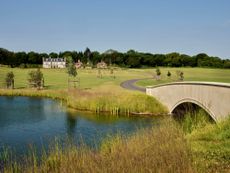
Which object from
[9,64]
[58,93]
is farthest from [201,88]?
[9,64]

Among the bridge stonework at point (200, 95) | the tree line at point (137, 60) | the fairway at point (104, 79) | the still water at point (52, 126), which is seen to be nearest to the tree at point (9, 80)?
the fairway at point (104, 79)

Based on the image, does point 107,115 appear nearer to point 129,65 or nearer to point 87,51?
point 129,65

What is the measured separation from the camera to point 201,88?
18.2m

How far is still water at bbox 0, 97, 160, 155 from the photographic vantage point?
15297 mm

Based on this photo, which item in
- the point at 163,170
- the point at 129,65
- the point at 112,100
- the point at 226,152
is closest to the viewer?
the point at 163,170

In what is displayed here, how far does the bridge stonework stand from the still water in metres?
2.69

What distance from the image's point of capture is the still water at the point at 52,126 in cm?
1530

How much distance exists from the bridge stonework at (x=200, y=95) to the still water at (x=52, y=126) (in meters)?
2.69

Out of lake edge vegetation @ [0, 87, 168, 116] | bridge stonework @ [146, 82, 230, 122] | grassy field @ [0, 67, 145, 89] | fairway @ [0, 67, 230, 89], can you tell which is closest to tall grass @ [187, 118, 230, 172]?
bridge stonework @ [146, 82, 230, 122]

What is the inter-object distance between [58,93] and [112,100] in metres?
13.1

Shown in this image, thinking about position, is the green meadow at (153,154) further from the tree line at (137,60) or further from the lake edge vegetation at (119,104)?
the tree line at (137,60)

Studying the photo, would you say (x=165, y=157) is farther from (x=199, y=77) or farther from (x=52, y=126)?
(x=199, y=77)

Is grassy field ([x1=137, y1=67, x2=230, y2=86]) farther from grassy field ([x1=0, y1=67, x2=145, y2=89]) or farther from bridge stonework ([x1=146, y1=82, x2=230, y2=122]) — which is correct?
bridge stonework ([x1=146, y1=82, x2=230, y2=122])

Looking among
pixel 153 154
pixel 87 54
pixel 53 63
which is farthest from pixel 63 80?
pixel 87 54
